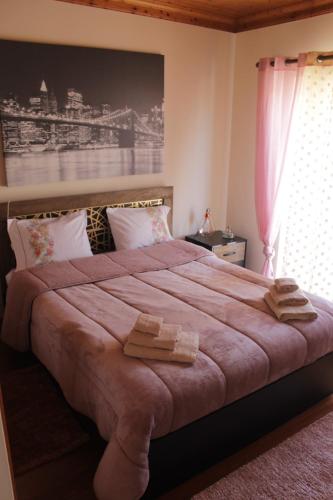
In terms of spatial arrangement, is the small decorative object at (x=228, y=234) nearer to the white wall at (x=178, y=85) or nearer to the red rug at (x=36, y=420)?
the white wall at (x=178, y=85)

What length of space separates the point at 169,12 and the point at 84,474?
133 inches

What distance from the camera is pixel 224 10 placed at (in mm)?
3525

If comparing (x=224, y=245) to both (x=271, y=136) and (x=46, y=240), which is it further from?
(x=46, y=240)

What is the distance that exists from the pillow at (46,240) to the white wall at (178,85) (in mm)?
A: 288

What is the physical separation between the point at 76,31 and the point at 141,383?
261 centimetres

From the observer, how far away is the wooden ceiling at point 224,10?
3.18 meters

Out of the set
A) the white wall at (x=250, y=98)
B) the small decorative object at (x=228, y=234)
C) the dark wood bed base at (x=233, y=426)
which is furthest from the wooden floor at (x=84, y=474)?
the white wall at (x=250, y=98)

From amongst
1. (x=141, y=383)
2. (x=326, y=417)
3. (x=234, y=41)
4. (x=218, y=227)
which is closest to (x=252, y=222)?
(x=218, y=227)

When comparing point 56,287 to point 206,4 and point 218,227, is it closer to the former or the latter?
point 218,227

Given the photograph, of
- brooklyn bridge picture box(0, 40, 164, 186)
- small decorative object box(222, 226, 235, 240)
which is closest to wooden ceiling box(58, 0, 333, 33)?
brooklyn bridge picture box(0, 40, 164, 186)

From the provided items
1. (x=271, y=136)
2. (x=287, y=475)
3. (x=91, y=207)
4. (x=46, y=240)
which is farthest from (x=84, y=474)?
(x=271, y=136)

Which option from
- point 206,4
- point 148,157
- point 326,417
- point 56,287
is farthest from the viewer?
point 148,157

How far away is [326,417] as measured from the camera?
2.38m

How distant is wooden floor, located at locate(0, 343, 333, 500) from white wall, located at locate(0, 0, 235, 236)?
1.88 m
